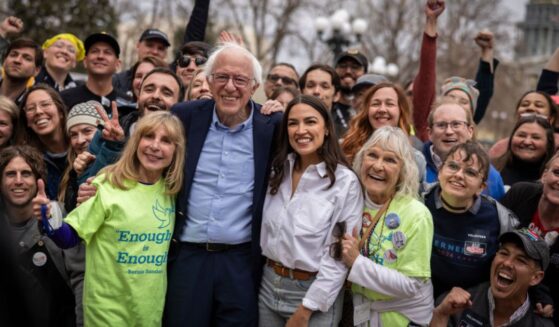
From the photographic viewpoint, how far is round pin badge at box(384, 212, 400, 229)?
393 centimetres

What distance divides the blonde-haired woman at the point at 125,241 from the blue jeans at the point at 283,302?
0.66 m

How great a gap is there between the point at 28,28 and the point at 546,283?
22899 millimetres

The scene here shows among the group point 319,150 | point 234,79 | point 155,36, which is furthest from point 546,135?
point 155,36

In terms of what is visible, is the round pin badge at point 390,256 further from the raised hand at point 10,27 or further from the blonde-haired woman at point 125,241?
the raised hand at point 10,27

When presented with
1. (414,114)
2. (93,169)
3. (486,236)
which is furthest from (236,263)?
(414,114)

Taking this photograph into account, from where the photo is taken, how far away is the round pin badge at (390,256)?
12.8ft

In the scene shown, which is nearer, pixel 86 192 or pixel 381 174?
pixel 86 192

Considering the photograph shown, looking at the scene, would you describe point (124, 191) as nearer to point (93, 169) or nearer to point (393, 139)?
point (93, 169)

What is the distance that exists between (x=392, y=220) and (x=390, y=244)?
0.16m

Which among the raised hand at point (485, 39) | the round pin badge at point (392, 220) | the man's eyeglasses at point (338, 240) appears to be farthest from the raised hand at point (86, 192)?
the raised hand at point (485, 39)

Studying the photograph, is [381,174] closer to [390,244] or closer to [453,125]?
[390,244]

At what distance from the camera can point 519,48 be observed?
1447 inches

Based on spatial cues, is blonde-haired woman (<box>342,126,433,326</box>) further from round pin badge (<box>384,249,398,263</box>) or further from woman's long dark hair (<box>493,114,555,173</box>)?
woman's long dark hair (<box>493,114,555,173</box>)

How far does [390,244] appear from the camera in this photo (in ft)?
12.8
